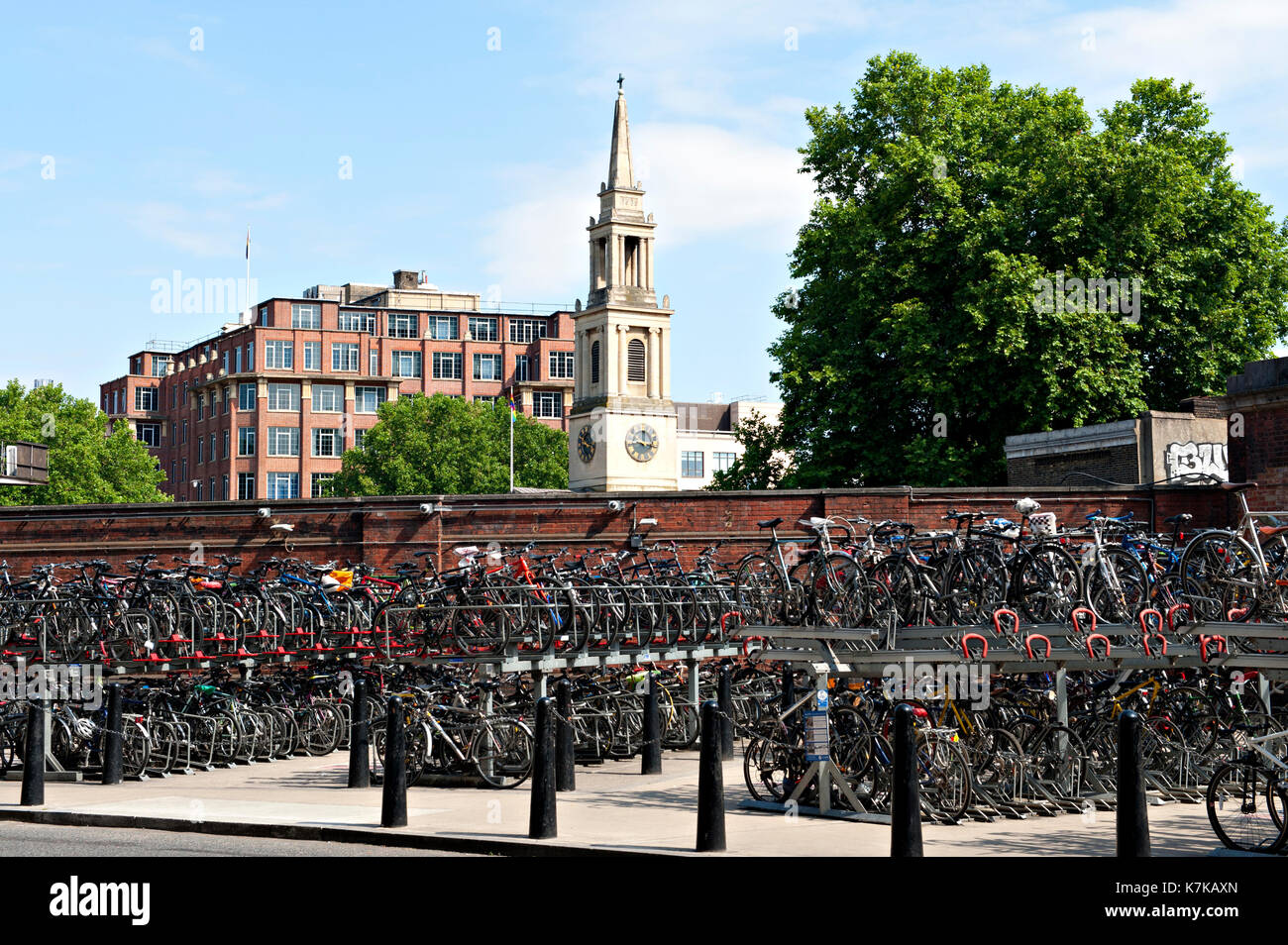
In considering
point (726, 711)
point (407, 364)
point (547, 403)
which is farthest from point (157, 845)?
point (547, 403)

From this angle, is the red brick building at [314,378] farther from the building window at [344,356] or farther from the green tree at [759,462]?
the green tree at [759,462]

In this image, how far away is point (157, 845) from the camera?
11977 mm

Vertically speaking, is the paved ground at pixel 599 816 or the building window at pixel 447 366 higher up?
the building window at pixel 447 366

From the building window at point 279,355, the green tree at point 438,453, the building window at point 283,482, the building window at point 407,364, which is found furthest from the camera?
the building window at point 407,364

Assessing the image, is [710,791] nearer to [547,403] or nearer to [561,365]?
[547,403]

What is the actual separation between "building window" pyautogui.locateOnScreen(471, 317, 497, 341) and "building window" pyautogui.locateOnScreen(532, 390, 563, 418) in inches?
233

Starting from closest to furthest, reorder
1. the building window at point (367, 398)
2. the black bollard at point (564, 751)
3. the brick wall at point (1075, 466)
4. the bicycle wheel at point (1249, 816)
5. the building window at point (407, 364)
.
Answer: the bicycle wheel at point (1249, 816)
the black bollard at point (564, 751)
the brick wall at point (1075, 466)
the building window at point (367, 398)
the building window at point (407, 364)

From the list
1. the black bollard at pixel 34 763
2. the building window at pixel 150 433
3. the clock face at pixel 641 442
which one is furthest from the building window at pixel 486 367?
the black bollard at pixel 34 763

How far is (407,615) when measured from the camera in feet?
53.1

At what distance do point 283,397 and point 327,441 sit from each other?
4.29m

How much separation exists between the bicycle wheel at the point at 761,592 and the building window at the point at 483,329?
95529mm

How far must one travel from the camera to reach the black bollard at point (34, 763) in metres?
14.2
